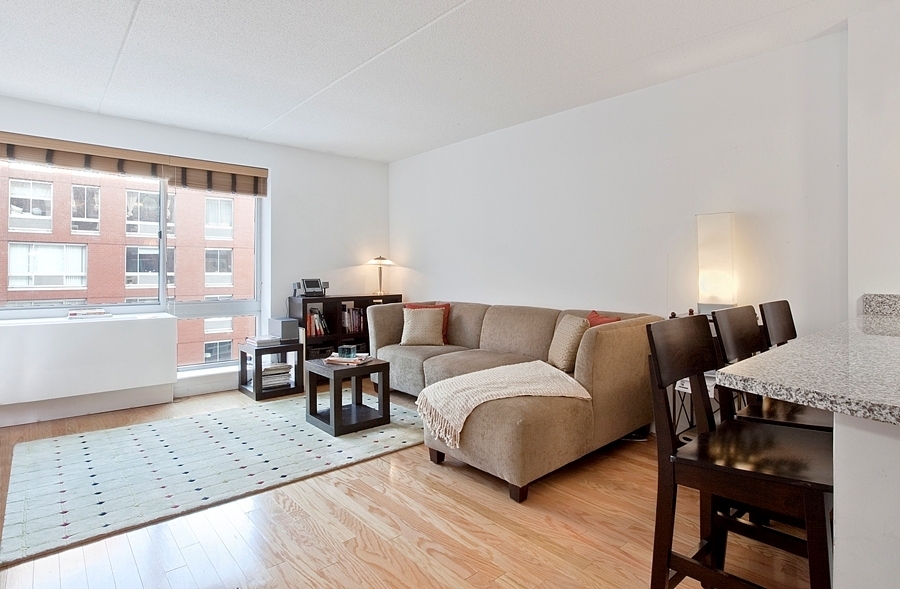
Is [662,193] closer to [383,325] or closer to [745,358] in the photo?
[745,358]

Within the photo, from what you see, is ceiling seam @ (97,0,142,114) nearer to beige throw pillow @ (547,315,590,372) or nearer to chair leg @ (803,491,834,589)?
beige throw pillow @ (547,315,590,372)

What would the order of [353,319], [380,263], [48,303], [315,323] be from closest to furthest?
[48,303] < [315,323] < [353,319] < [380,263]

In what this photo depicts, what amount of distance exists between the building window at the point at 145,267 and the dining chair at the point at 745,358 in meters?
4.56

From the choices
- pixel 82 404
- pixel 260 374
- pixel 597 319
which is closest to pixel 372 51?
pixel 597 319

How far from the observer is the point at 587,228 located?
3752 millimetres

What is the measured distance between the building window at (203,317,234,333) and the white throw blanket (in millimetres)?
2953

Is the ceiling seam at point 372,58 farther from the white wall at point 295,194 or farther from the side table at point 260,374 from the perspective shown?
the side table at point 260,374

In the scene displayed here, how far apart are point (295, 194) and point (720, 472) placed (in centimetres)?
469

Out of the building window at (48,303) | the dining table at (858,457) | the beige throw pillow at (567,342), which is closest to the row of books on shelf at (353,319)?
the building window at (48,303)

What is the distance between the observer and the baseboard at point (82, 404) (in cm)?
357

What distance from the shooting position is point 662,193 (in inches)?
130

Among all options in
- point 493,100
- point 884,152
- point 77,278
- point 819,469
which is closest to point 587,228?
point 493,100

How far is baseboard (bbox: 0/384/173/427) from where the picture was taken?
11.7 feet

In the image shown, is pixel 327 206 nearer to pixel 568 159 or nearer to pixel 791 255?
pixel 568 159
